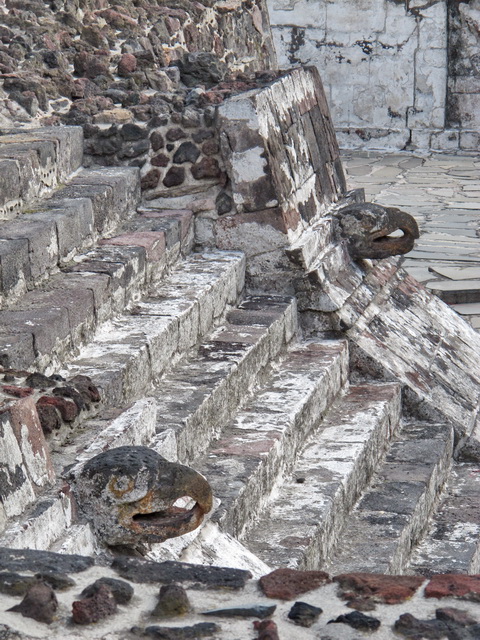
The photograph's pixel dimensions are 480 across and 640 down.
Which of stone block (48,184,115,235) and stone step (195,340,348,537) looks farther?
stone block (48,184,115,235)

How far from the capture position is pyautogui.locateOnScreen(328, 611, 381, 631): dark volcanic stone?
1953 mm

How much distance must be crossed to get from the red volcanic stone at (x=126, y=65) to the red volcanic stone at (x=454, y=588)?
4400mm

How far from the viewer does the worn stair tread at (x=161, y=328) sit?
3682 millimetres

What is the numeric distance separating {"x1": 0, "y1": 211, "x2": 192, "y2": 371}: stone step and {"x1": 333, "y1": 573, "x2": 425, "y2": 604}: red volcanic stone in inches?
57.8

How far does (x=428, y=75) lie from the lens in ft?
45.7

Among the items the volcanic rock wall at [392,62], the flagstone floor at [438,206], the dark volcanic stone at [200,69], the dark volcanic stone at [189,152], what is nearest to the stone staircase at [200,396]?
the dark volcanic stone at [189,152]

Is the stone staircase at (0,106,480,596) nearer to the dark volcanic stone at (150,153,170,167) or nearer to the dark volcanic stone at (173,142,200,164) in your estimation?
the dark volcanic stone at (150,153,170,167)

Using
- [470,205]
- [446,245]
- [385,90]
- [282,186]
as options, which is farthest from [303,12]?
[282,186]

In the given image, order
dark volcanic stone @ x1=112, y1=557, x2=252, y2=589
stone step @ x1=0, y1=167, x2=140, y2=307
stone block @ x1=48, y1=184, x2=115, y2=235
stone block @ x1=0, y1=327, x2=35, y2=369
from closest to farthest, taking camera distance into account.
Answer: dark volcanic stone @ x1=112, y1=557, x2=252, y2=589 < stone block @ x1=0, y1=327, x2=35, y2=369 < stone step @ x1=0, y1=167, x2=140, y2=307 < stone block @ x1=48, y1=184, x2=115, y2=235

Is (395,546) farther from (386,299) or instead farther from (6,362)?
(386,299)

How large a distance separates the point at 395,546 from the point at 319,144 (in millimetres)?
2832

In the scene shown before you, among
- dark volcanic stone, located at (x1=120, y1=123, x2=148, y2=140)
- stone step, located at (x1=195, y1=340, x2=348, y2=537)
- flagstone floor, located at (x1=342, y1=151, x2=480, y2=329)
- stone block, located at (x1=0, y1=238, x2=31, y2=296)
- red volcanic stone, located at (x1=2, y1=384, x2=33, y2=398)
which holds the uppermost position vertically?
dark volcanic stone, located at (x1=120, y1=123, x2=148, y2=140)

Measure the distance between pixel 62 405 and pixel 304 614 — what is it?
1.19 metres

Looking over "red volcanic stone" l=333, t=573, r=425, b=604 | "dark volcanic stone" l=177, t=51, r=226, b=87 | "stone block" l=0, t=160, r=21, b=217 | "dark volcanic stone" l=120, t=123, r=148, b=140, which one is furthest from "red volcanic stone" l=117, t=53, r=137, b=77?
"red volcanic stone" l=333, t=573, r=425, b=604
